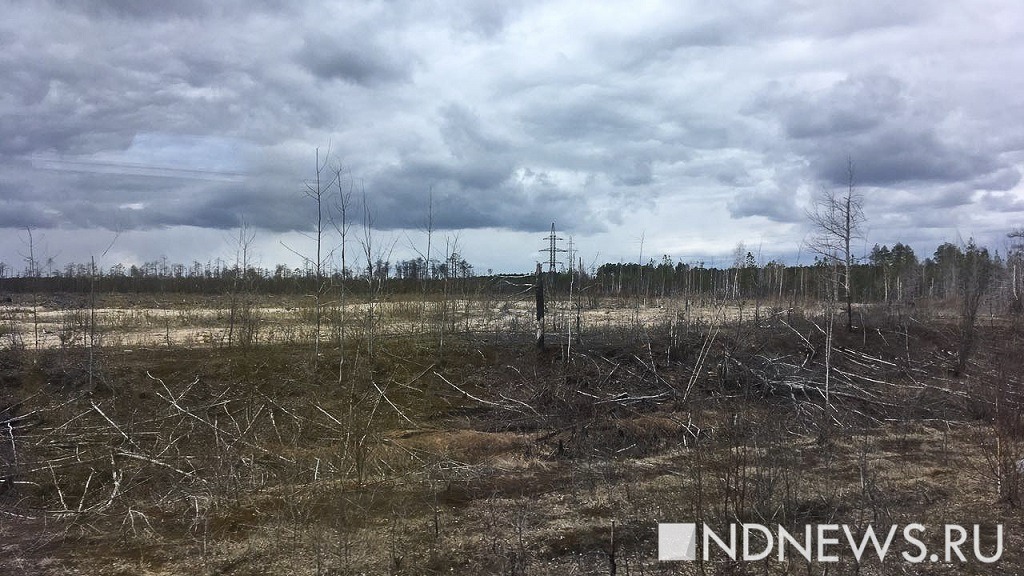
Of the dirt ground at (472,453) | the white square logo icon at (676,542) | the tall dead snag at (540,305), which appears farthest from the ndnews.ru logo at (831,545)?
the tall dead snag at (540,305)

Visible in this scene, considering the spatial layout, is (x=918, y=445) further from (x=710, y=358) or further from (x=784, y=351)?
(x=784, y=351)

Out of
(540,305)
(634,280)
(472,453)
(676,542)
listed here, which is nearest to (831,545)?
(676,542)

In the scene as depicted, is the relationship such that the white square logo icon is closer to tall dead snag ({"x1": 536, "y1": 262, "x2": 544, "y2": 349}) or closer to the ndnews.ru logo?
the ndnews.ru logo

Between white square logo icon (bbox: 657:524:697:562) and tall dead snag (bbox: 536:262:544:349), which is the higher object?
tall dead snag (bbox: 536:262:544:349)

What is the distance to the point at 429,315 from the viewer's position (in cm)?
1920

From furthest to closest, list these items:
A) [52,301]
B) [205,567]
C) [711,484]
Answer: [52,301]
[205,567]
[711,484]

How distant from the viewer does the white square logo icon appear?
5.75 m

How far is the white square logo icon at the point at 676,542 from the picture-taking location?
5746 millimetres

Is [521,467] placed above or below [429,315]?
below

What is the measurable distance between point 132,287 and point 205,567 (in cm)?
5527

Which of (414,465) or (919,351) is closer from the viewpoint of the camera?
(414,465)

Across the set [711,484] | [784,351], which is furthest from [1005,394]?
[784,351]

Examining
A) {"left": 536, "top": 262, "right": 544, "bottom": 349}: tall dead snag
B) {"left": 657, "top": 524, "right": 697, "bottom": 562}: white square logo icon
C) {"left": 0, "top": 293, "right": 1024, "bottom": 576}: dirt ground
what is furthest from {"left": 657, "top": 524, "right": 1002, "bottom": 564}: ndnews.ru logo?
{"left": 536, "top": 262, "right": 544, "bottom": 349}: tall dead snag

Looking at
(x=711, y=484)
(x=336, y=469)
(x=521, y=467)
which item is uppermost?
(x=711, y=484)
